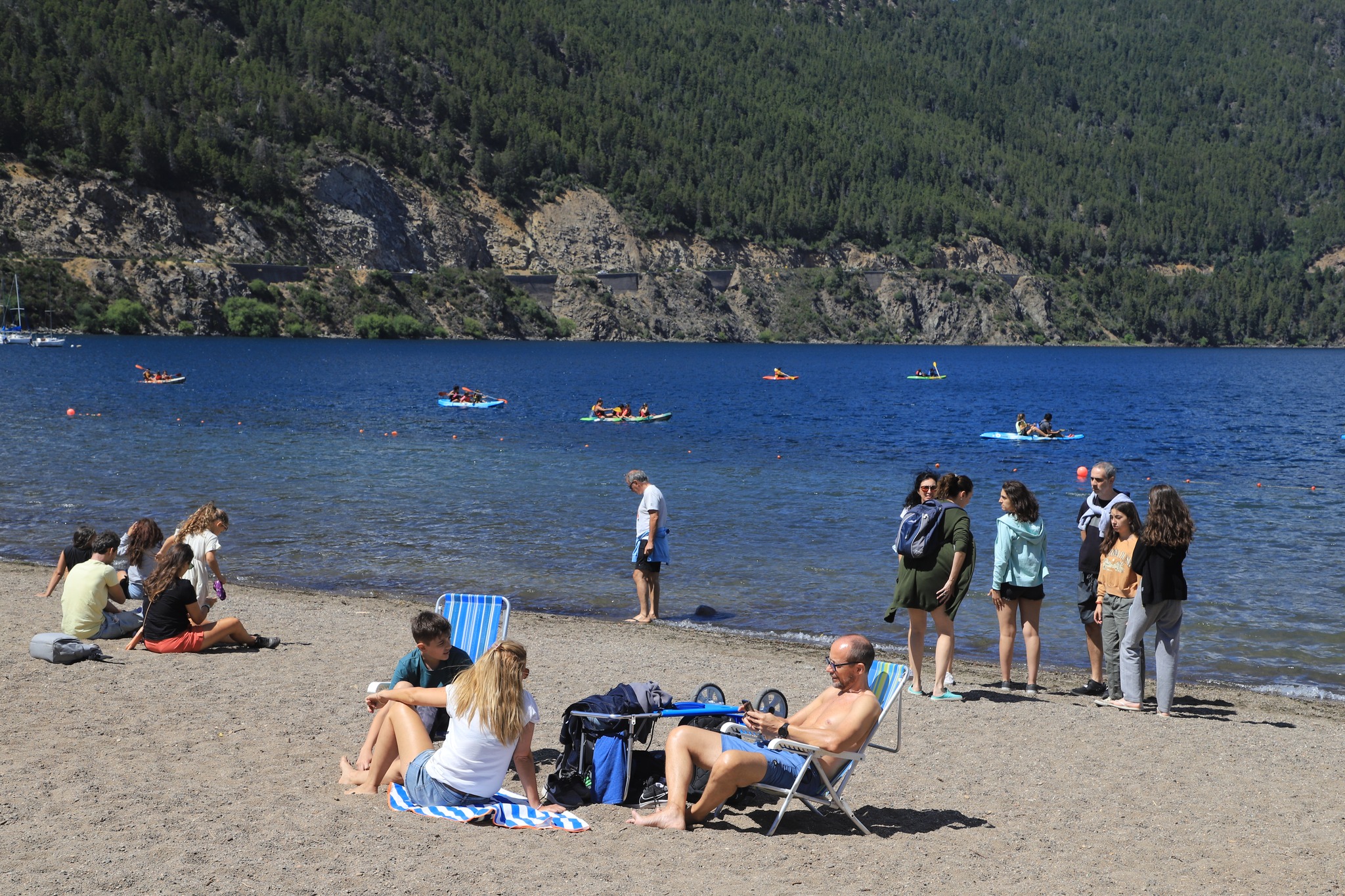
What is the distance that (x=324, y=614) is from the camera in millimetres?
14648

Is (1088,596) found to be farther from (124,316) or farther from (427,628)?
(124,316)

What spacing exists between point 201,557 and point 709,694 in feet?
19.2

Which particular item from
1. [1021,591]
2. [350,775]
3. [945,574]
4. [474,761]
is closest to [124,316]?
[1021,591]

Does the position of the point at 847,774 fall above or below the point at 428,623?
below

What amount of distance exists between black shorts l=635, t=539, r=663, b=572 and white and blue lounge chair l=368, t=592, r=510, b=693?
5076 mm

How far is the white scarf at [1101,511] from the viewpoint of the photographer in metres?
11.0

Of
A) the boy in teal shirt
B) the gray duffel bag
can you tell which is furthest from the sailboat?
the boy in teal shirt

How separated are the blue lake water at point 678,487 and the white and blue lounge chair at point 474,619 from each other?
609cm

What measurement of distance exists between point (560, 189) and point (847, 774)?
19495cm

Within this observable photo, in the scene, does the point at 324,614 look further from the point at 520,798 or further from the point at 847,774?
the point at 847,774

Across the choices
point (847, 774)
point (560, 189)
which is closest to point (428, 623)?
point (847, 774)

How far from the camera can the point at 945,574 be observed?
34.9 ft

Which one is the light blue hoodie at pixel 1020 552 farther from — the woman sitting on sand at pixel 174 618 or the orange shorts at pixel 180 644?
the orange shorts at pixel 180 644

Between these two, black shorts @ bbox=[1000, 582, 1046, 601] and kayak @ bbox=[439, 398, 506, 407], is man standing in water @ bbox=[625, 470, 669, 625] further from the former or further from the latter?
kayak @ bbox=[439, 398, 506, 407]
